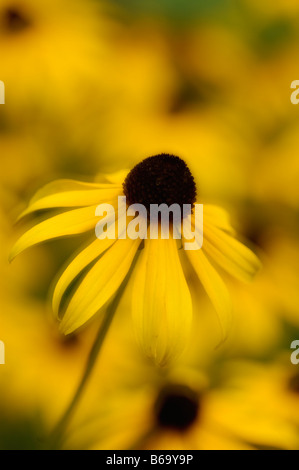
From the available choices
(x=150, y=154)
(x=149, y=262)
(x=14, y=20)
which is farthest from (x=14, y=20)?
(x=149, y=262)

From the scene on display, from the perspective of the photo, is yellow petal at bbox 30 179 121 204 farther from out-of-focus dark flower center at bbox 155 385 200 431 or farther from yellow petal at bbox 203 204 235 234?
out-of-focus dark flower center at bbox 155 385 200 431

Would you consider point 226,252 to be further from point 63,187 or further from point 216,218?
point 63,187

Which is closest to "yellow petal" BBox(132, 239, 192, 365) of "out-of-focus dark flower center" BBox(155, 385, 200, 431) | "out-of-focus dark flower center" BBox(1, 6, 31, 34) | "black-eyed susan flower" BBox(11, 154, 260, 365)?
"black-eyed susan flower" BBox(11, 154, 260, 365)

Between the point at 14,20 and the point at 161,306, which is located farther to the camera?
the point at 14,20

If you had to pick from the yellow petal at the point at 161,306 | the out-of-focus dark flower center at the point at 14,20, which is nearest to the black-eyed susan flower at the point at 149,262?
the yellow petal at the point at 161,306

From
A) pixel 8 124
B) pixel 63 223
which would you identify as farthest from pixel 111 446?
pixel 8 124
